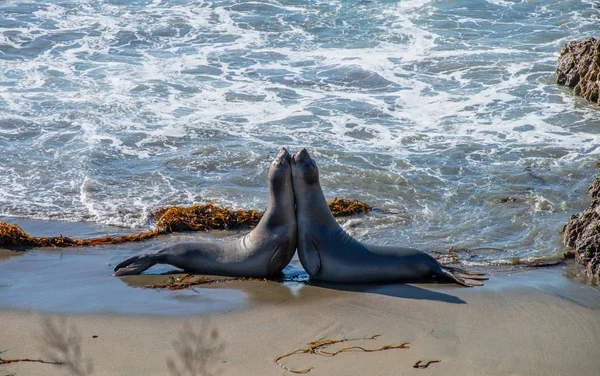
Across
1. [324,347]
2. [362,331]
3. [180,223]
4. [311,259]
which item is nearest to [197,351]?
[324,347]

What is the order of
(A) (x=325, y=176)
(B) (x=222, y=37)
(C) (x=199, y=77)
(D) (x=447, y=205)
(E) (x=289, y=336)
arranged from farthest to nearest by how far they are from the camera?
(B) (x=222, y=37) < (C) (x=199, y=77) < (A) (x=325, y=176) < (D) (x=447, y=205) < (E) (x=289, y=336)

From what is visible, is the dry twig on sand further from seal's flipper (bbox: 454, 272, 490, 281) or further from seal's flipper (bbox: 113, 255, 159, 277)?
seal's flipper (bbox: 113, 255, 159, 277)

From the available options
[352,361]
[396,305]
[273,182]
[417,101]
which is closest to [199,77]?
[417,101]

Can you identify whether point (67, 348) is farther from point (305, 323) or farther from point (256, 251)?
point (256, 251)

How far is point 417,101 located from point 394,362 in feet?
29.9

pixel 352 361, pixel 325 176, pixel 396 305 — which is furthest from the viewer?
pixel 325 176

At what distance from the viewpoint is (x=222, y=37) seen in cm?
1767

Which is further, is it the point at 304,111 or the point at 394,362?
the point at 304,111

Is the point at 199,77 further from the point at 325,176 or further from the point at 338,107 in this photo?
the point at 325,176

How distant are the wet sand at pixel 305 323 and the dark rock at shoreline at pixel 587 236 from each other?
18 centimetres

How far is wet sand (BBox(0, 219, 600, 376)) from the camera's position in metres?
4.53

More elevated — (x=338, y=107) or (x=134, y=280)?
(x=338, y=107)

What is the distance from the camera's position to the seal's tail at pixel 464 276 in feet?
20.2

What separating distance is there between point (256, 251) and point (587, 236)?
2.95 meters
